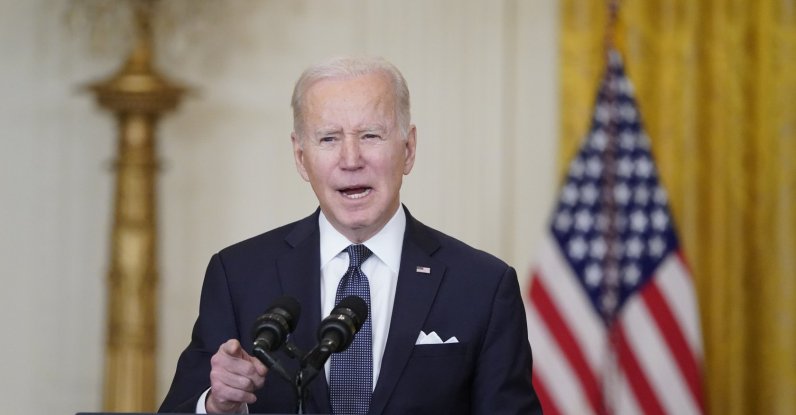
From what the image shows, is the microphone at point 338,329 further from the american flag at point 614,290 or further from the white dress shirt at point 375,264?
the american flag at point 614,290

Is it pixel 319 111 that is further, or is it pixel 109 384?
pixel 109 384

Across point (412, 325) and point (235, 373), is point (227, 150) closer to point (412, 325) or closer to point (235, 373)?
point (412, 325)

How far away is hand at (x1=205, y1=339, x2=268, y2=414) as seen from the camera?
239cm

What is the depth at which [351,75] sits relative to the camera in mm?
2799

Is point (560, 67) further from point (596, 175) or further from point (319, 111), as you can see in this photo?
point (319, 111)

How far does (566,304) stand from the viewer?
5508mm

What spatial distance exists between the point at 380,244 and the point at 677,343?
9.39 ft

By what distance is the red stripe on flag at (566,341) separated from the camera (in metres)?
5.45

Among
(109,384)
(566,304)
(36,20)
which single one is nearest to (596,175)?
(566,304)

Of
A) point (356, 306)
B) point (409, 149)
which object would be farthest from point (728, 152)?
point (356, 306)

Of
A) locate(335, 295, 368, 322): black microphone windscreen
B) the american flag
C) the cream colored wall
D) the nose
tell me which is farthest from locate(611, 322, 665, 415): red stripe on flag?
locate(335, 295, 368, 322): black microphone windscreen

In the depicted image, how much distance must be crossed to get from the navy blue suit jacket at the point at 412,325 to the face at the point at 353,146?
0.59 feet

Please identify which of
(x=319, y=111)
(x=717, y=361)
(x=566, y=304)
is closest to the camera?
(x=319, y=111)

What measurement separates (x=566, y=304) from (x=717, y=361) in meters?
0.92
